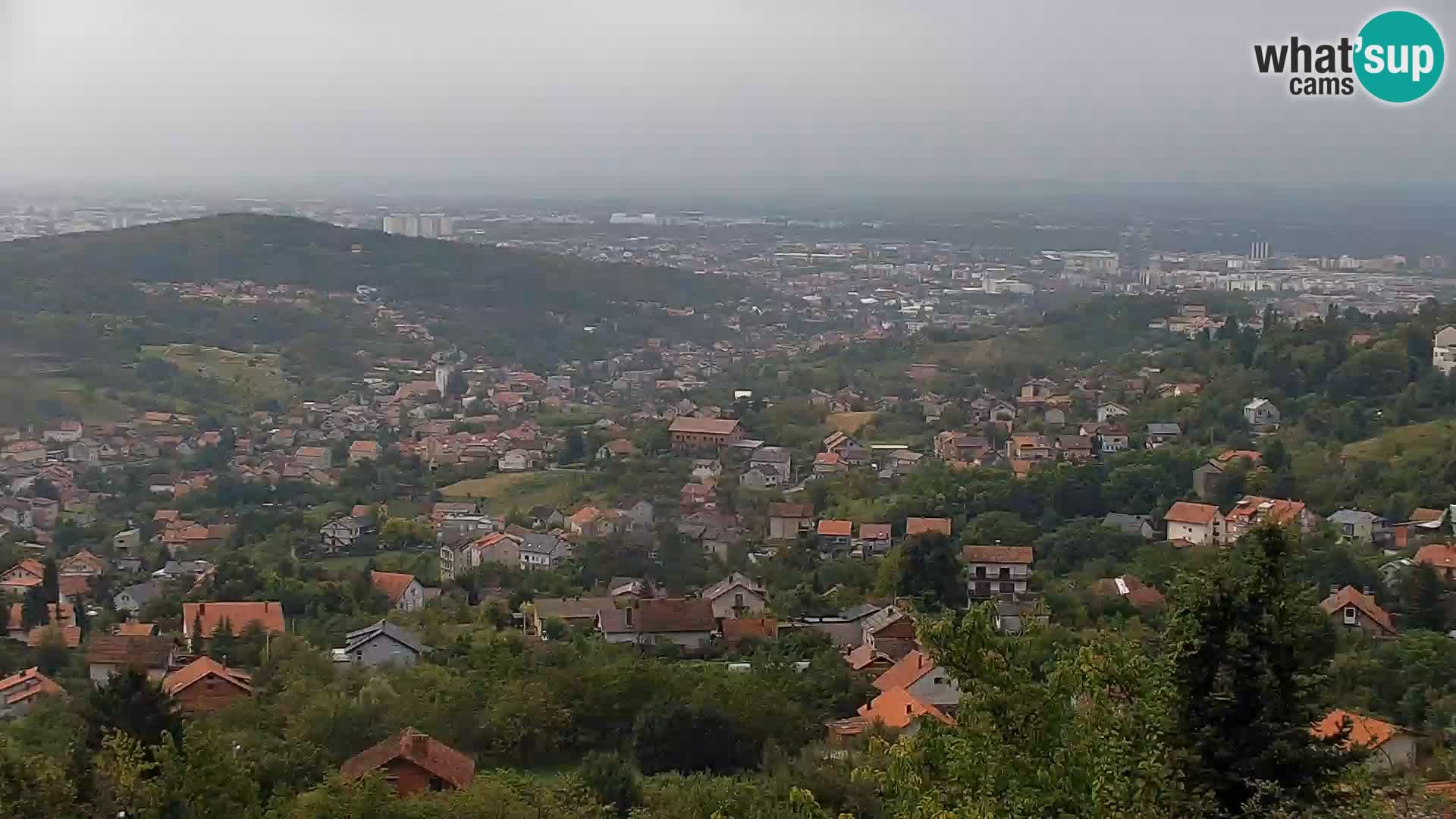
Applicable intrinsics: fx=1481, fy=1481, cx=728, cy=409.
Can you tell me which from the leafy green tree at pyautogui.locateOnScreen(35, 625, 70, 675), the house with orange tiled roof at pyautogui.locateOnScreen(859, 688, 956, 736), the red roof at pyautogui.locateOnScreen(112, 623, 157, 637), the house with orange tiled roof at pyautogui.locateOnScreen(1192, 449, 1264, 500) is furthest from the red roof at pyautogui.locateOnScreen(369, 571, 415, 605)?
the house with orange tiled roof at pyautogui.locateOnScreen(1192, 449, 1264, 500)

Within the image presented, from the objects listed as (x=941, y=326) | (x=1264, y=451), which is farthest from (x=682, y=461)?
(x=941, y=326)

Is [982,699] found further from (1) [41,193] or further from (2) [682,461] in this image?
(1) [41,193]

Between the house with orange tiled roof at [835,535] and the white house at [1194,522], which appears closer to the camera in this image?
the white house at [1194,522]

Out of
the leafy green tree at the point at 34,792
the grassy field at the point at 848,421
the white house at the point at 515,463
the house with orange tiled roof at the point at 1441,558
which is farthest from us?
the grassy field at the point at 848,421

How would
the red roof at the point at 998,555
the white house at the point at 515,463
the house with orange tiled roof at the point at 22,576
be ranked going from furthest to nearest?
the white house at the point at 515,463 < the house with orange tiled roof at the point at 22,576 < the red roof at the point at 998,555

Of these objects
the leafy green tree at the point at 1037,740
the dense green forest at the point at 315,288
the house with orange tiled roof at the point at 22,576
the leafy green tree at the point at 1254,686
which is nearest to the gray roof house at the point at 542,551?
the house with orange tiled roof at the point at 22,576

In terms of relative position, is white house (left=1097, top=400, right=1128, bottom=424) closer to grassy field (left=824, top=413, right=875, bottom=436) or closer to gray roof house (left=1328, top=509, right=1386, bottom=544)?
grassy field (left=824, top=413, right=875, bottom=436)

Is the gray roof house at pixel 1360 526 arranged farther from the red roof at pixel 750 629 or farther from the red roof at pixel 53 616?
the red roof at pixel 53 616
